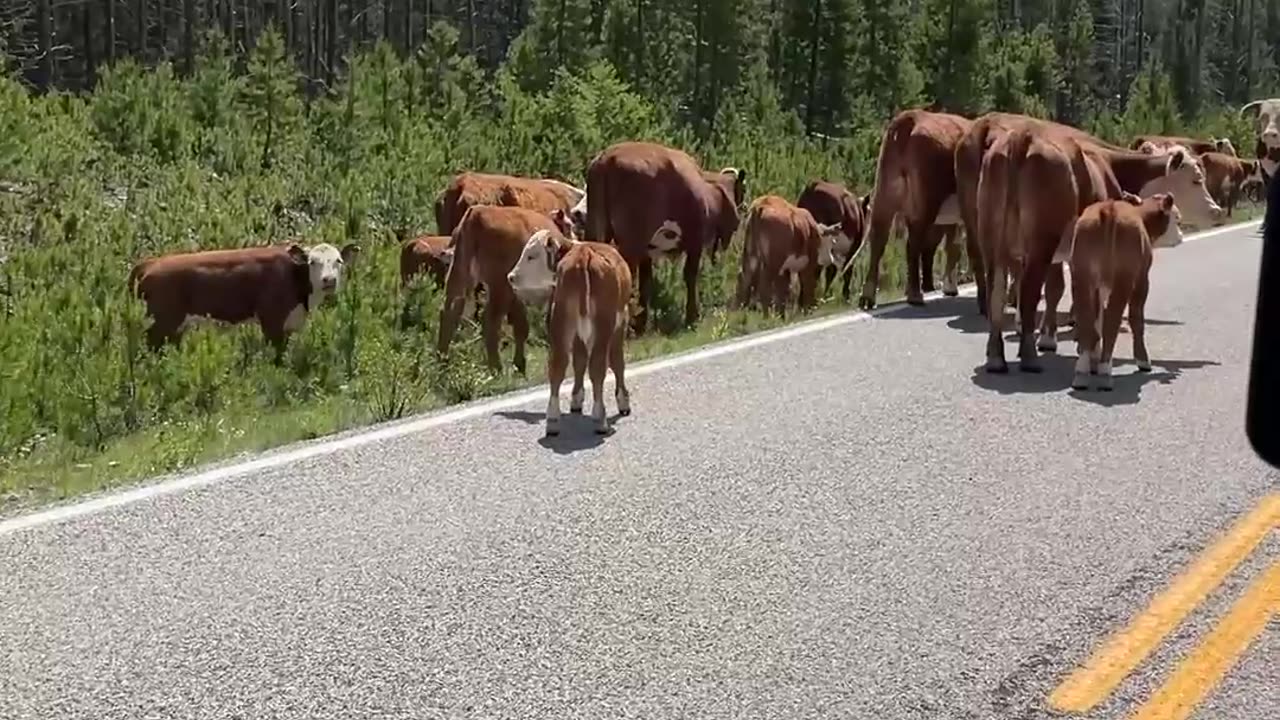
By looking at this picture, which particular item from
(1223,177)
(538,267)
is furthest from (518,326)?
(1223,177)

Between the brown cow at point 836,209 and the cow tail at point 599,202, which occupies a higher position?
the cow tail at point 599,202

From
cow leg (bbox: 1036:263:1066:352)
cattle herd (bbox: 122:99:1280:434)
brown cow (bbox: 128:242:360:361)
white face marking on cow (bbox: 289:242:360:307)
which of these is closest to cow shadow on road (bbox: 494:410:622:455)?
cattle herd (bbox: 122:99:1280:434)

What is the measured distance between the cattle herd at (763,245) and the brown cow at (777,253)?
0.08ft

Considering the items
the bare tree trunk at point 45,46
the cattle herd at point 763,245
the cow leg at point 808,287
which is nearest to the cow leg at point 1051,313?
the cattle herd at point 763,245

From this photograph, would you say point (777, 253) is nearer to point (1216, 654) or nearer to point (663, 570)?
point (663, 570)

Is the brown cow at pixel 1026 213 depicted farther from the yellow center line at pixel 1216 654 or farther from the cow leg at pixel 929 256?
the yellow center line at pixel 1216 654

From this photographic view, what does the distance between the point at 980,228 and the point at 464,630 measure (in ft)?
22.6

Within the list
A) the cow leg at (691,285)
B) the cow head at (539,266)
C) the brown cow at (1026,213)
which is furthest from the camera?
the cow leg at (691,285)

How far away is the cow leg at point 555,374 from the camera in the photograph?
8.71 m

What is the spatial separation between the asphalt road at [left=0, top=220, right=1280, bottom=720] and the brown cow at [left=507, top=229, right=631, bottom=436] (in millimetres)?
270

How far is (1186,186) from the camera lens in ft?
46.5

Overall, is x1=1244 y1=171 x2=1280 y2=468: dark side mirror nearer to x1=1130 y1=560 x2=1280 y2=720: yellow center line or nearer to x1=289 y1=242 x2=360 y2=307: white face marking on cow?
x1=1130 y1=560 x2=1280 y2=720: yellow center line

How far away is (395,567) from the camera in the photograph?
6297mm

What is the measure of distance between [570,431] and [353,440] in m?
1.21
